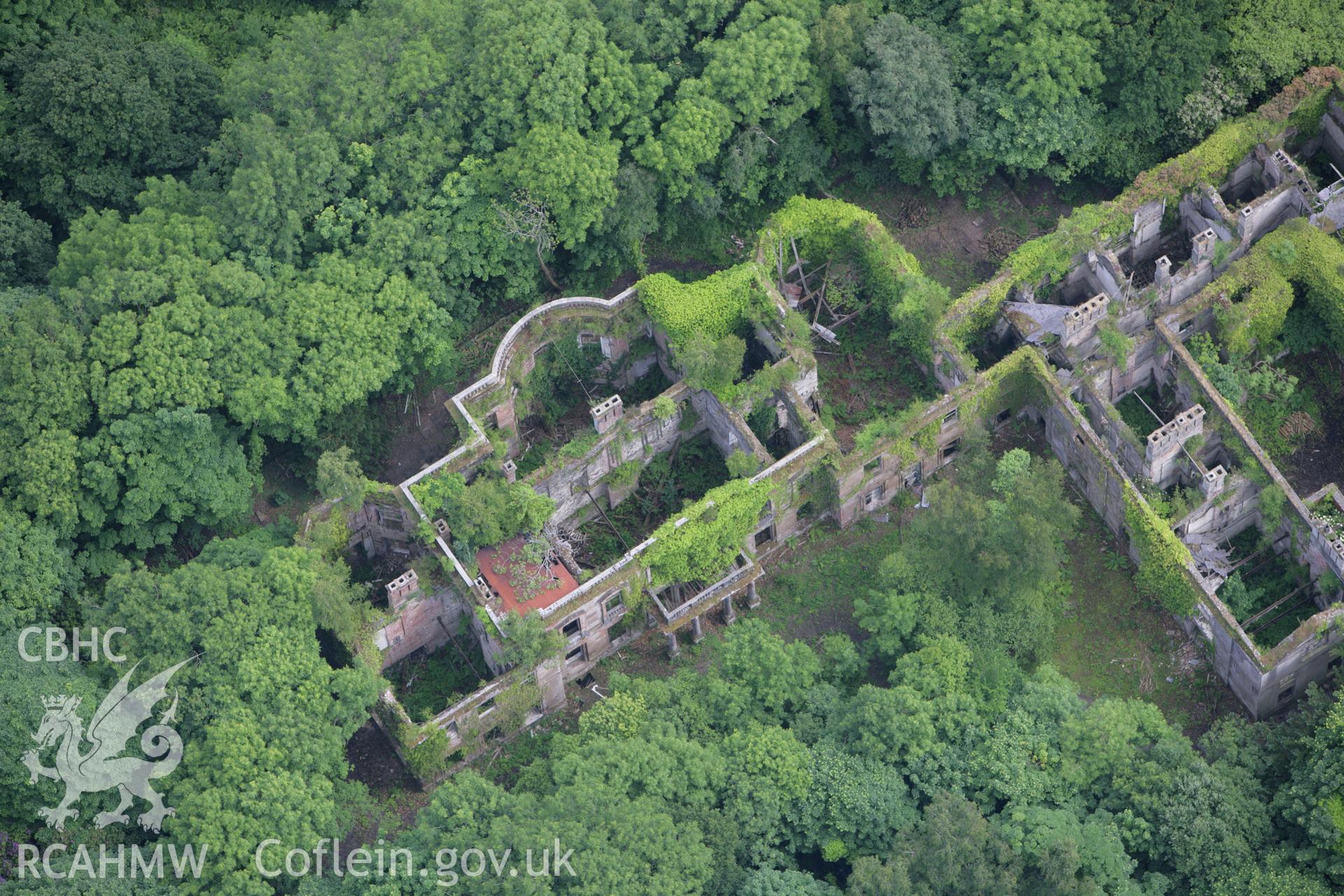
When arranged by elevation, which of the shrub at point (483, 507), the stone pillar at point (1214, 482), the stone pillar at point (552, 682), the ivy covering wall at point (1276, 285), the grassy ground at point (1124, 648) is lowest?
the grassy ground at point (1124, 648)

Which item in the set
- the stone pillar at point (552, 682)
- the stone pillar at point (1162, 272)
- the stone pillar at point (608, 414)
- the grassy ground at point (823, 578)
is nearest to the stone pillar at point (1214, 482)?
the stone pillar at point (1162, 272)

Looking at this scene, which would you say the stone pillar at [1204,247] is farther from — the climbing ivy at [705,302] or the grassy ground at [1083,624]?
the climbing ivy at [705,302]

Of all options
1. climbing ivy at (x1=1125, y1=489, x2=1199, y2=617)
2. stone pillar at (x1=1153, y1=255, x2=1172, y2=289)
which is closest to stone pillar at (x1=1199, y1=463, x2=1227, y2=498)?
climbing ivy at (x1=1125, y1=489, x2=1199, y2=617)

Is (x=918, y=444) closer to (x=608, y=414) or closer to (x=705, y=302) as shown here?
(x=705, y=302)

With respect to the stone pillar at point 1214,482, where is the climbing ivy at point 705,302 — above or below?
above

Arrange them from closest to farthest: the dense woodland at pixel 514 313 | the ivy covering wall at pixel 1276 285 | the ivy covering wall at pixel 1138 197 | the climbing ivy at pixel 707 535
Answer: the dense woodland at pixel 514 313, the climbing ivy at pixel 707 535, the ivy covering wall at pixel 1276 285, the ivy covering wall at pixel 1138 197

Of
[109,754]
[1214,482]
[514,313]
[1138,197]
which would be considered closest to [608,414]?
[514,313]
